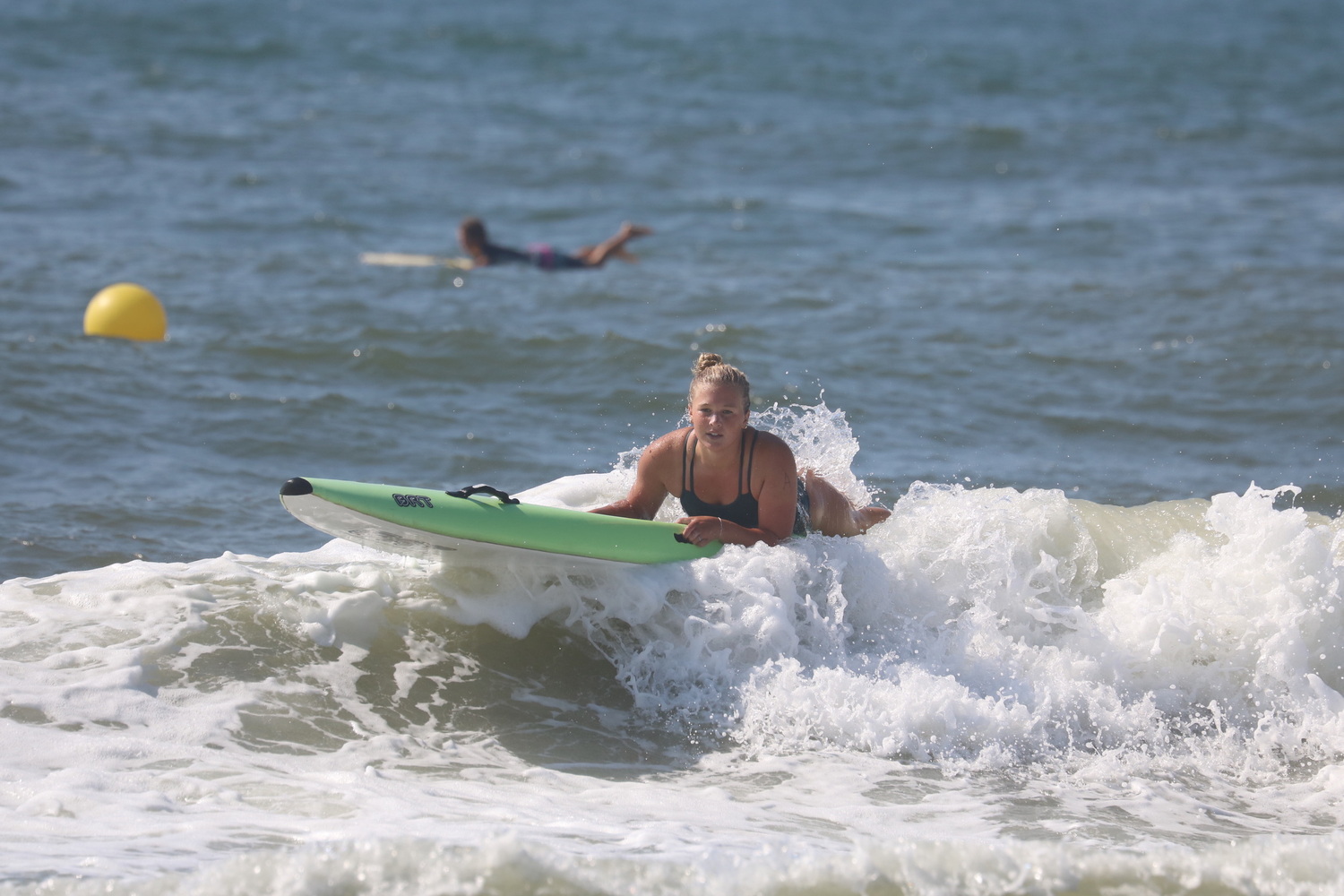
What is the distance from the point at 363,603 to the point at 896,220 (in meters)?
11.1

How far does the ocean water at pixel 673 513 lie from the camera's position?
4.25m

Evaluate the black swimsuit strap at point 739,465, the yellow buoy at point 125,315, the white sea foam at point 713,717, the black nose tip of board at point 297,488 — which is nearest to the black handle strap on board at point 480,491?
the white sea foam at point 713,717

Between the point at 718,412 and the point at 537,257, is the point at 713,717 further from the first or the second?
the point at 537,257

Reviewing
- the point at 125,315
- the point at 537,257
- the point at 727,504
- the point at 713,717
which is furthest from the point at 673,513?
the point at 537,257

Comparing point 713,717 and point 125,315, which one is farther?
point 125,315

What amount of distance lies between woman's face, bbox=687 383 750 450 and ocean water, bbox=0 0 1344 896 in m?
0.58

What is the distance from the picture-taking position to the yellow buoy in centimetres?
1037

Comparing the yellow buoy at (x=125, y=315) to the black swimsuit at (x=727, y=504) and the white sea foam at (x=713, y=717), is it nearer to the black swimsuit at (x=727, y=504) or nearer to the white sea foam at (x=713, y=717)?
the white sea foam at (x=713, y=717)

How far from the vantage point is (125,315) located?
10375 mm

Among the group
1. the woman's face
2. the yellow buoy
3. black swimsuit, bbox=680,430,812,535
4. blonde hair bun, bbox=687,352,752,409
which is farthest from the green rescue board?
the yellow buoy

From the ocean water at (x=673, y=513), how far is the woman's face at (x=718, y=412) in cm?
58

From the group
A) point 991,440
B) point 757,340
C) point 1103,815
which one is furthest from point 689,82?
point 1103,815

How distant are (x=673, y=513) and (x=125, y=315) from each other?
5.99m

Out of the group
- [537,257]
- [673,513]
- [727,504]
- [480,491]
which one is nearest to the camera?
[480,491]
